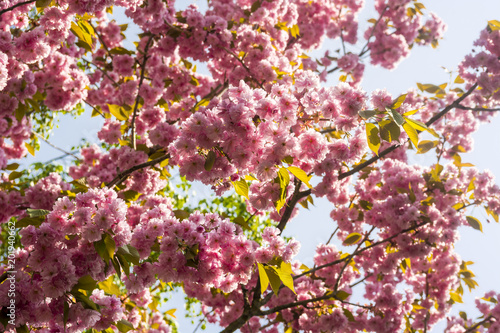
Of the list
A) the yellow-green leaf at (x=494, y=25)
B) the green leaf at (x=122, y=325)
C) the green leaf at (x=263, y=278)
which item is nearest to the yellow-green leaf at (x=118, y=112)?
the green leaf at (x=122, y=325)

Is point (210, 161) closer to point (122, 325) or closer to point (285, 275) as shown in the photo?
point (285, 275)

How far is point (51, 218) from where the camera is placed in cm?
233

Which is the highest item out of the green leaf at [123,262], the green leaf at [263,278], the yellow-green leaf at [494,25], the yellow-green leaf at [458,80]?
the yellow-green leaf at [458,80]

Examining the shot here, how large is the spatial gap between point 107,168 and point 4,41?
66.1 inches

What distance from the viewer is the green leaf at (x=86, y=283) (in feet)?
7.39

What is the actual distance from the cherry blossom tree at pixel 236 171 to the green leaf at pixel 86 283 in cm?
2

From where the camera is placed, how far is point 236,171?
231cm

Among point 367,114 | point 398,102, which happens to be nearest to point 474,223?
point 398,102

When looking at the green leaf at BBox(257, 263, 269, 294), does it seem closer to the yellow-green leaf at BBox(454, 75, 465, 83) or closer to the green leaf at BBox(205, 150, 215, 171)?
the green leaf at BBox(205, 150, 215, 171)

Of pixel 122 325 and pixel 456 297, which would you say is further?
pixel 456 297

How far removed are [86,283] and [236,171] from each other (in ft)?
3.57

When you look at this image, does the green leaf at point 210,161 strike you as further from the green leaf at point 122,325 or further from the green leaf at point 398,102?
the green leaf at point 122,325

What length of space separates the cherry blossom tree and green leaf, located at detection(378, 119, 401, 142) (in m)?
0.01

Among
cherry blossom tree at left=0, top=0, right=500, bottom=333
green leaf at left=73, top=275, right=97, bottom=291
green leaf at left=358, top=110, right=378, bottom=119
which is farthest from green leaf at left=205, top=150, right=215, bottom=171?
green leaf at left=73, top=275, right=97, bottom=291
